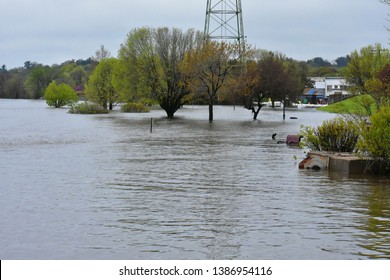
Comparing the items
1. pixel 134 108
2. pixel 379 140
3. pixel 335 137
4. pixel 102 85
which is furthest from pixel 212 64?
pixel 379 140

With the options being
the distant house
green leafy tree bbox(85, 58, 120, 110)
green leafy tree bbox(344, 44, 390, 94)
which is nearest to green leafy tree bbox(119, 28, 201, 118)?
green leafy tree bbox(85, 58, 120, 110)

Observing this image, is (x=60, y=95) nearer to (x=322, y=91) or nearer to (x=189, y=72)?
(x=189, y=72)

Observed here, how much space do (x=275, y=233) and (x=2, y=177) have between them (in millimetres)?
10994

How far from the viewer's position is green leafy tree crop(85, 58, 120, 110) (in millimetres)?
104000

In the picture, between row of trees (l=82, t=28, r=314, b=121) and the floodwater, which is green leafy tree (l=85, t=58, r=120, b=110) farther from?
the floodwater

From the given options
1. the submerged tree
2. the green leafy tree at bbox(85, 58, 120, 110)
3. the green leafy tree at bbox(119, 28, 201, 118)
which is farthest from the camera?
the green leafy tree at bbox(85, 58, 120, 110)

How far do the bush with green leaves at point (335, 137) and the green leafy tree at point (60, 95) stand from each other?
332 feet

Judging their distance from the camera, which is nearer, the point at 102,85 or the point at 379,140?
the point at 379,140

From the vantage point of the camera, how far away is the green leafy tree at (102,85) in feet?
341

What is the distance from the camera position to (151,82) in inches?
3253

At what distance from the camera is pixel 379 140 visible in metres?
20.0

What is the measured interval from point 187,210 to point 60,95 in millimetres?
111531

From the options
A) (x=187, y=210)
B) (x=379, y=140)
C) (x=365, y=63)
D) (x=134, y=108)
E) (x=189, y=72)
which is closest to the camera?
(x=187, y=210)

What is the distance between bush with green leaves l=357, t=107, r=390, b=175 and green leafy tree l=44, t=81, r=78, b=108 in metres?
105
